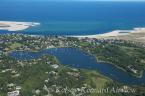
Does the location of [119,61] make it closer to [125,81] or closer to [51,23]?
[125,81]

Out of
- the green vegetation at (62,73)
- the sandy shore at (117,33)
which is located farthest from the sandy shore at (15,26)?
the green vegetation at (62,73)

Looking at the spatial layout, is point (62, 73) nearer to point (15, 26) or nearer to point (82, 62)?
point (82, 62)

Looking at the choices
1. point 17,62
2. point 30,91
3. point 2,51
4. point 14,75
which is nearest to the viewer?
point 30,91

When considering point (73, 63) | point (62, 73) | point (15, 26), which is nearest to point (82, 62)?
point (73, 63)

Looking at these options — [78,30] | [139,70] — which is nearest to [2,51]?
[139,70]

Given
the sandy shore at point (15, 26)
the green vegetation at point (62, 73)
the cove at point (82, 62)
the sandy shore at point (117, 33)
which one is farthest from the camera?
the sandy shore at point (15, 26)

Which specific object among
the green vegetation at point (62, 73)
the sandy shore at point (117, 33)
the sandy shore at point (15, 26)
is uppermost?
the sandy shore at point (15, 26)

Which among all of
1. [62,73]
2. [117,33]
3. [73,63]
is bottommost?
[62,73]

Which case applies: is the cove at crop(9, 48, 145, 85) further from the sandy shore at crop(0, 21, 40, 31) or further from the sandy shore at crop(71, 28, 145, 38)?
the sandy shore at crop(0, 21, 40, 31)

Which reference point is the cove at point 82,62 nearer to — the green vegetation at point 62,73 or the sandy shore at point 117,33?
the green vegetation at point 62,73
